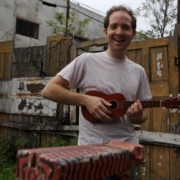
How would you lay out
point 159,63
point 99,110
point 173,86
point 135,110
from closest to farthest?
point 99,110 < point 135,110 < point 173,86 < point 159,63

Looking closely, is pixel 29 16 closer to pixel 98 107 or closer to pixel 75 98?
pixel 75 98

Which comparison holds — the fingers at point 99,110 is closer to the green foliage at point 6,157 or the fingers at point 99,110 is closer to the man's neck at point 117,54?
the man's neck at point 117,54

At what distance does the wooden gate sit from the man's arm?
2894mm

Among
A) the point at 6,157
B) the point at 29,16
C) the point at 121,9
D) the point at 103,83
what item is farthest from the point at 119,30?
the point at 29,16

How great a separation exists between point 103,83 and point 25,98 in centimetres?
490

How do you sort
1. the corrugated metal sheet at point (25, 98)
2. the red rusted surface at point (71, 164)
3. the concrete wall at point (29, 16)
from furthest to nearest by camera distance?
1. the concrete wall at point (29, 16)
2. the corrugated metal sheet at point (25, 98)
3. the red rusted surface at point (71, 164)

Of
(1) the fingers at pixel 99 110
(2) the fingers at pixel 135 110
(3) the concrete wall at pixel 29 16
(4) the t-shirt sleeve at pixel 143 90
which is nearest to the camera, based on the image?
(1) the fingers at pixel 99 110

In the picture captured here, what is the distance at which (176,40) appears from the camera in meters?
4.50

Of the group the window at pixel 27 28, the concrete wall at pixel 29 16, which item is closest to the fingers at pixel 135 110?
the concrete wall at pixel 29 16

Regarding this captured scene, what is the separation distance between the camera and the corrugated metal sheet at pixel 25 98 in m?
6.17

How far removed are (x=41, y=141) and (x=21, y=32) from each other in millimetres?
7195

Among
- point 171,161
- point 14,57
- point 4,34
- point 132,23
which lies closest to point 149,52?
point 171,161

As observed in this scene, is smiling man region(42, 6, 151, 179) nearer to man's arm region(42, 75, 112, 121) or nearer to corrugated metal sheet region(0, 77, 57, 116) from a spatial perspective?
man's arm region(42, 75, 112, 121)

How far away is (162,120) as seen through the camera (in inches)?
179
